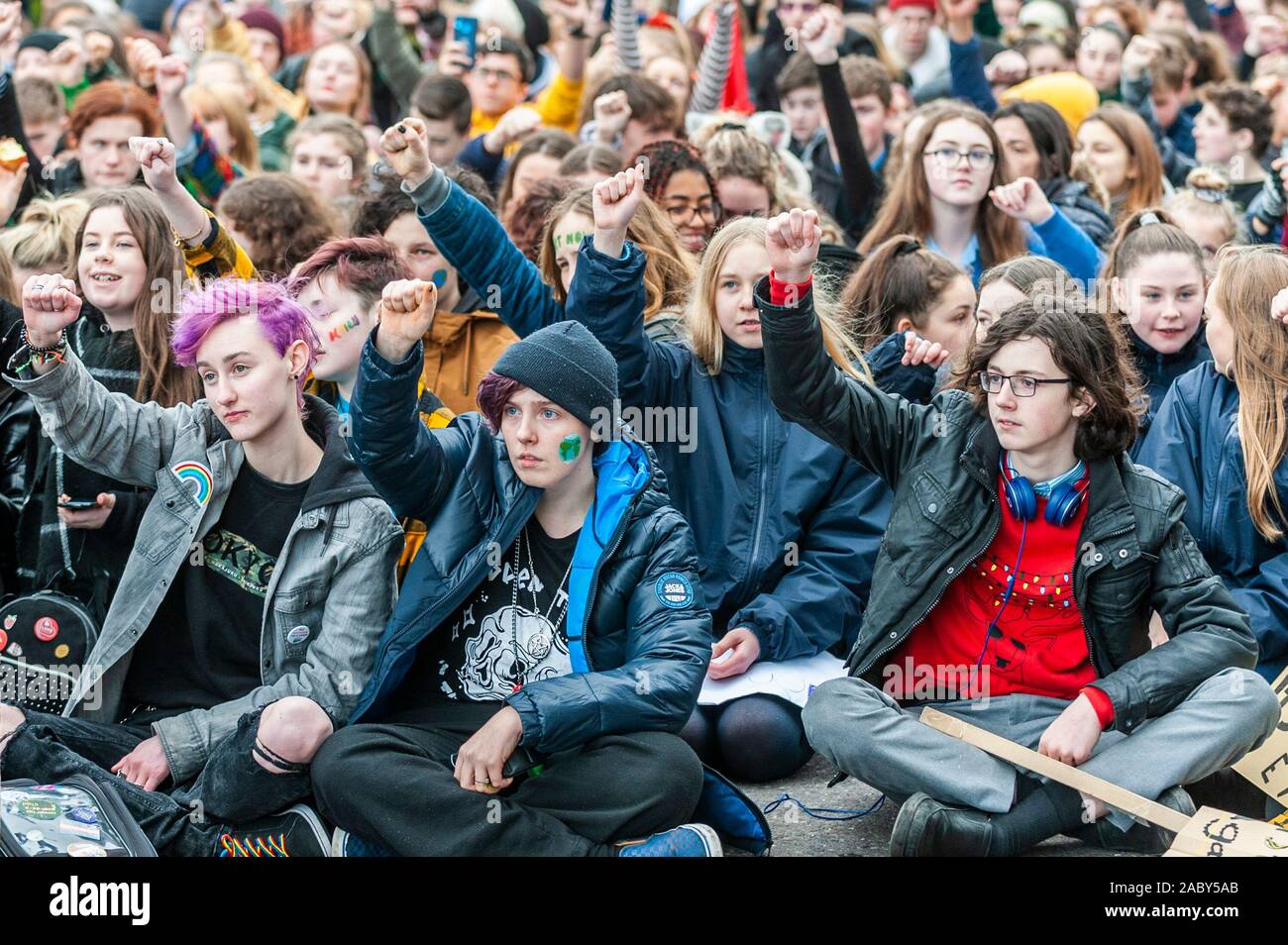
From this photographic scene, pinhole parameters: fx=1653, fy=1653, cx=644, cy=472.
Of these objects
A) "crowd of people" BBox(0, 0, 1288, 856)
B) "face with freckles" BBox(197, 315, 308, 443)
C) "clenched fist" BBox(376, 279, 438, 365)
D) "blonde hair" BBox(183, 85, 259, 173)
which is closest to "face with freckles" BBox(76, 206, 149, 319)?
"crowd of people" BBox(0, 0, 1288, 856)

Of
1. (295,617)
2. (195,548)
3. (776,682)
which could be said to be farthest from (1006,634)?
(195,548)

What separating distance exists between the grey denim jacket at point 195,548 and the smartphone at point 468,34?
5.32 meters

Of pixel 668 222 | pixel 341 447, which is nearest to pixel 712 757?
pixel 341 447

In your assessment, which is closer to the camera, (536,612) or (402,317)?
(402,317)

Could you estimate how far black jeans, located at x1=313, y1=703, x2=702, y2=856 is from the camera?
3.73 meters

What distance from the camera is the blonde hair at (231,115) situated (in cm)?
827

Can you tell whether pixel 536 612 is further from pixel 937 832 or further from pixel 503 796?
pixel 937 832

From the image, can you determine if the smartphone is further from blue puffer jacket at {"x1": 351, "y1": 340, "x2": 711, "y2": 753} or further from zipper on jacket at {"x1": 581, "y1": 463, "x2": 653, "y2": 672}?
zipper on jacket at {"x1": 581, "y1": 463, "x2": 653, "y2": 672}

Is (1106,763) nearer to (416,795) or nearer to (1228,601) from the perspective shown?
(1228,601)

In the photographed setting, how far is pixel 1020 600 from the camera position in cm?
423

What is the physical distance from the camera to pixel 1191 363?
534 cm

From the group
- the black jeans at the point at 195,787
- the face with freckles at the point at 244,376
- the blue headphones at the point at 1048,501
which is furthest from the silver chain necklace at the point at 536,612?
the blue headphones at the point at 1048,501

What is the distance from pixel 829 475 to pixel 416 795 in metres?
1.77

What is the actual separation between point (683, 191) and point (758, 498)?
1565 mm
